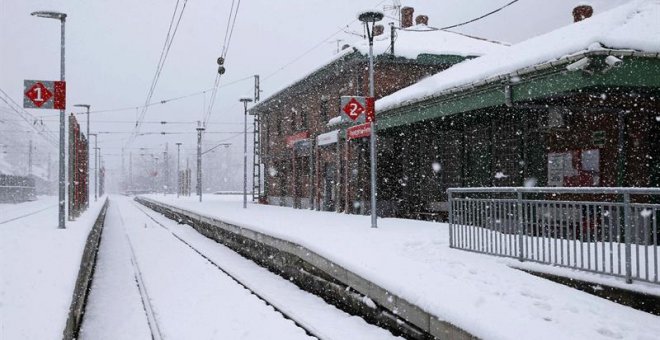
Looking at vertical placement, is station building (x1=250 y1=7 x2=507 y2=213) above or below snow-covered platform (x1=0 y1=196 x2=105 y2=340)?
above

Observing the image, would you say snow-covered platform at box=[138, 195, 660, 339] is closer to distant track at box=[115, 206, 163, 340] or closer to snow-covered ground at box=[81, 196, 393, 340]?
snow-covered ground at box=[81, 196, 393, 340]

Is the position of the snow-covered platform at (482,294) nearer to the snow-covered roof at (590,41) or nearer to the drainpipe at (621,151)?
the snow-covered roof at (590,41)

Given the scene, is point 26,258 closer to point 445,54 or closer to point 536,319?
point 536,319

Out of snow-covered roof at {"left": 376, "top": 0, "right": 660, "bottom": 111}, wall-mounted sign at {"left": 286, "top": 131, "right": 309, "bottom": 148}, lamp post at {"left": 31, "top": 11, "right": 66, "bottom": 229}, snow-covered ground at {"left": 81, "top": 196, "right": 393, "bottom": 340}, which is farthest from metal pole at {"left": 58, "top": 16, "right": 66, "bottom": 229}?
wall-mounted sign at {"left": 286, "top": 131, "right": 309, "bottom": 148}

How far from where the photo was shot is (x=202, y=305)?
24.7ft

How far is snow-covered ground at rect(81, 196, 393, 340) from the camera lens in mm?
6227

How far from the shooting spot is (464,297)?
5.39 m

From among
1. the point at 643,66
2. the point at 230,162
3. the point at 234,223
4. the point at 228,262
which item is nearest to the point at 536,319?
the point at 643,66

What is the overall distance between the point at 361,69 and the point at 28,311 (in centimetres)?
1645

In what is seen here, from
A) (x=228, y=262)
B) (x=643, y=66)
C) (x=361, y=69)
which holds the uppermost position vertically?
(x=361, y=69)

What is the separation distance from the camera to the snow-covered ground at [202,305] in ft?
20.4

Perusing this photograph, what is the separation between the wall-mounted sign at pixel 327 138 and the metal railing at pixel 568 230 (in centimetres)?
1244

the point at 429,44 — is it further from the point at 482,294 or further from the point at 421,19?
the point at 482,294

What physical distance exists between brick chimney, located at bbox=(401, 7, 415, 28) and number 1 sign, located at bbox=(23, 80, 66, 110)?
17.3 metres
